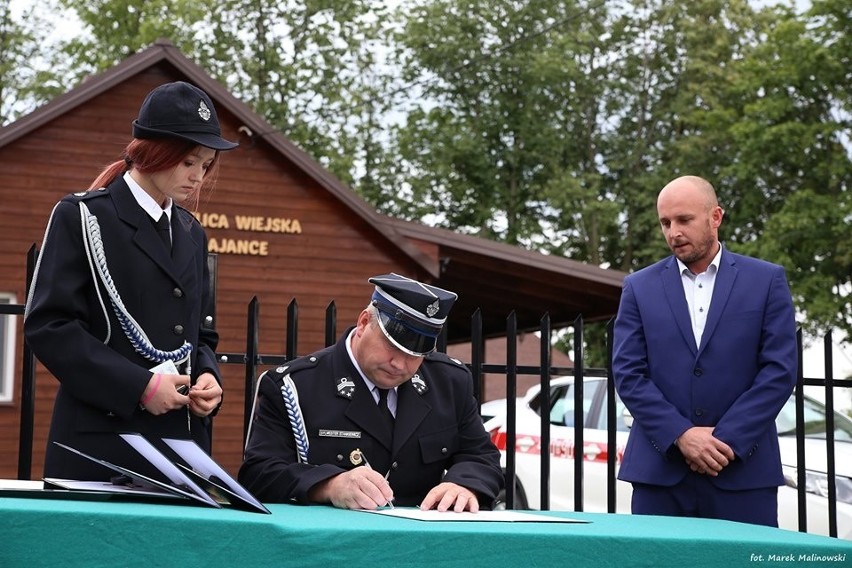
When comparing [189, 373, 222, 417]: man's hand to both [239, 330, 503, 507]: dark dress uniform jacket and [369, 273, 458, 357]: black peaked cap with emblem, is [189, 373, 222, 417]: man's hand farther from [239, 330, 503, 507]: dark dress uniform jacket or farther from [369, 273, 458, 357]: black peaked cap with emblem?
[369, 273, 458, 357]: black peaked cap with emblem

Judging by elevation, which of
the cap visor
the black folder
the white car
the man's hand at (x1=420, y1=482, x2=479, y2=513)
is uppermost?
the cap visor

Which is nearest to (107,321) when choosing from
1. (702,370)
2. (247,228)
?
(702,370)

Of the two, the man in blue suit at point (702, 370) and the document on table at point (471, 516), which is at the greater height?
the man in blue suit at point (702, 370)

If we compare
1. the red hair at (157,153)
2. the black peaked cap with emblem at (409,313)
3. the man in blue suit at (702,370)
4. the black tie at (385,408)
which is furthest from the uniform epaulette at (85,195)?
the man in blue suit at (702,370)

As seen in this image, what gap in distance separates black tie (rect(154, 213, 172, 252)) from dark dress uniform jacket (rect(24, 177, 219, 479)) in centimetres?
2

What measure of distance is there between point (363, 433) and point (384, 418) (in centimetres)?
8

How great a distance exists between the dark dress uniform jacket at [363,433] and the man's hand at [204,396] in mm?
139

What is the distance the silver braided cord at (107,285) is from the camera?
3262mm

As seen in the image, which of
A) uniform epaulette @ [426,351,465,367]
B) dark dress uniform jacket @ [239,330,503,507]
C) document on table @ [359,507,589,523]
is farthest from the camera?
uniform epaulette @ [426,351,465,367]

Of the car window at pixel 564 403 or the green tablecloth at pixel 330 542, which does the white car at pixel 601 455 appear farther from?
the green tablecloth at pixel 330 542

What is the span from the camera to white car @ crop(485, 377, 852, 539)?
7.84 m

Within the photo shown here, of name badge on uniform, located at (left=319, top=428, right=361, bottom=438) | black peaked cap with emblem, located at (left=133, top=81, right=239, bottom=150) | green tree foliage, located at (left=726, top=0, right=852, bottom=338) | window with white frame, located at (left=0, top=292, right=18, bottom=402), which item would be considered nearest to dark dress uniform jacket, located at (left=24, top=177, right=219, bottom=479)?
black peaked cap with emblem, located at (left=133, top=81, right=239, bottom=150)

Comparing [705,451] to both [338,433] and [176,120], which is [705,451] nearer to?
[338,433]

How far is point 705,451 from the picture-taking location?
432 centimetres
